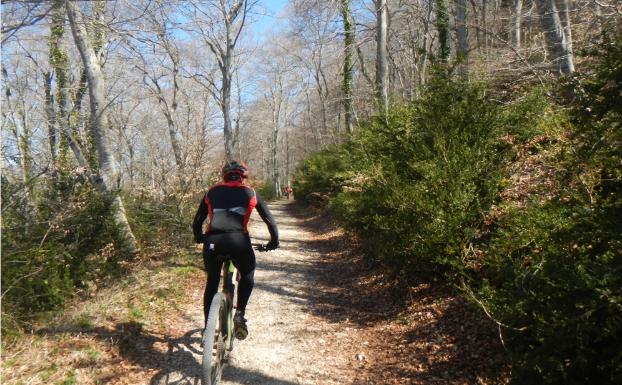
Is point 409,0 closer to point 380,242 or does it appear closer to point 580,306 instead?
point 380,242

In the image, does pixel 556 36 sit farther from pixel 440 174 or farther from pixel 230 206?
pixel 230 206

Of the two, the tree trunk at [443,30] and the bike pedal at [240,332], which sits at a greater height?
the tree trunk at [443,30]

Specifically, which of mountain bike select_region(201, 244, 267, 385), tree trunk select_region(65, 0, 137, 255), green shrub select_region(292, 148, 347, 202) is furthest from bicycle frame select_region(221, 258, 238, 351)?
green shrub select_region(292, 148, 347, 202)

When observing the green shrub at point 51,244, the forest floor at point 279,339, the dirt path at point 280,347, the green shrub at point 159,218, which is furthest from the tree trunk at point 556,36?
the green shrub at point 51,244

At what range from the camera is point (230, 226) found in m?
4.21

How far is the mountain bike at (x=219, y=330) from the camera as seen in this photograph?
3597mm

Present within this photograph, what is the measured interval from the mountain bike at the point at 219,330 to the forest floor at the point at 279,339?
1.81 ft

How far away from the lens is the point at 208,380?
3596mm

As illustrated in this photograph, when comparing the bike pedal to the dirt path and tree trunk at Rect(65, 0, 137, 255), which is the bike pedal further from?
tree trunk at Rect(65, 0, 137, 255)

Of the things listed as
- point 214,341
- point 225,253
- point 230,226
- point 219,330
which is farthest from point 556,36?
point 214,341

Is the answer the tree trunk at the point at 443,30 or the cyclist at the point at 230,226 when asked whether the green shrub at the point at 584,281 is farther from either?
the tree trunk at the point at 443,30

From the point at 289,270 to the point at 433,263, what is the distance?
14.9ft

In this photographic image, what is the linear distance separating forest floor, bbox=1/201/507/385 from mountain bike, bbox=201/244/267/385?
552 millimetres

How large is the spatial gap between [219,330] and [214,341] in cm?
19
